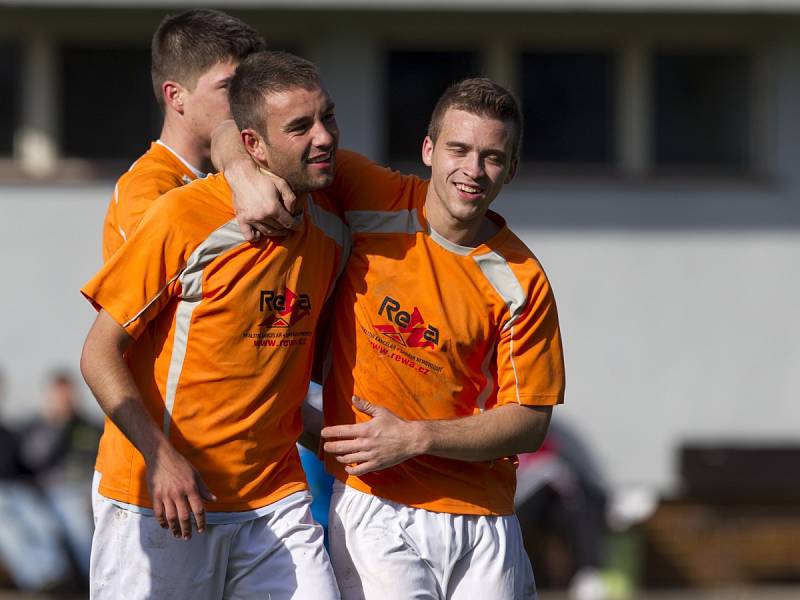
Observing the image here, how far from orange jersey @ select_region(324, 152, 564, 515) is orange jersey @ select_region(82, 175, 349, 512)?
18 cm

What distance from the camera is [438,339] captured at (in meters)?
3.61

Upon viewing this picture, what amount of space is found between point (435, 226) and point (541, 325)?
409 millimetres

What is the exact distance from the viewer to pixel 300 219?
3510mm

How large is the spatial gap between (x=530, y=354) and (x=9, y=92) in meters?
7.31

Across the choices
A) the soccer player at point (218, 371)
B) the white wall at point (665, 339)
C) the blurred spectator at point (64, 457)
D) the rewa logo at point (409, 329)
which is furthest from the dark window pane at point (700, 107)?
the soccer player at point (218, 371)

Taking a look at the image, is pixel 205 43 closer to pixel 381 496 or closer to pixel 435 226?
pixel 435 226

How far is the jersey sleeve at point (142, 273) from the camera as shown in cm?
332

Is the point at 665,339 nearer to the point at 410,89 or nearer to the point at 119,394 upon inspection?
the point at 410,89

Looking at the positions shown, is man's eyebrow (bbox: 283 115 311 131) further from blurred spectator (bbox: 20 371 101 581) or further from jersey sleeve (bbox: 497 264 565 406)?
blurred spectator (bbox: 20 371 101 581)

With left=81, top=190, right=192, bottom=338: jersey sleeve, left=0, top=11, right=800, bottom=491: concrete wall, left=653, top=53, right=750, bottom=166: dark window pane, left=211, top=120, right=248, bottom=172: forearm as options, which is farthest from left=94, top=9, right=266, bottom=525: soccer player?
left=653, top=53, right=750, bottom=166: dark window pane

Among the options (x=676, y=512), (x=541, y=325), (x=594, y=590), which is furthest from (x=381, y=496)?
(x=676, y=512)

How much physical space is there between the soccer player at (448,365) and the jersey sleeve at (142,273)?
0.58m

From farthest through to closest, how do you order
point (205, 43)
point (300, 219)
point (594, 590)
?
1. point (594, 590)
2. point (205, 43)
3. point (300, 219)

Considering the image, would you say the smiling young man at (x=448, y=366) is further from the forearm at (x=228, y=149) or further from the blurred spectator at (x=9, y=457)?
the blurred spectator at (x=9, y=457)
